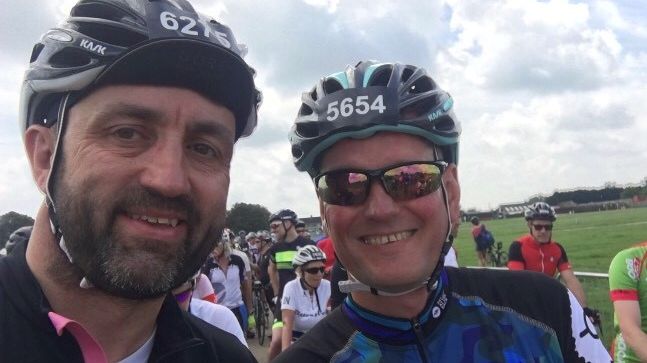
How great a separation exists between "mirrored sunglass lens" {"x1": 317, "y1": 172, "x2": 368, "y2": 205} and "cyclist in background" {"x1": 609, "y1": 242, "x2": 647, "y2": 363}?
2.96 m

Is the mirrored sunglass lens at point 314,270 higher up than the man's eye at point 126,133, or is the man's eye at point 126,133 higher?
the man's eye at point 126,133

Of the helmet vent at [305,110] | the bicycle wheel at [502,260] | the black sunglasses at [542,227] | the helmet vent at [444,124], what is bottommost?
the bicycle wheel at [502,260]

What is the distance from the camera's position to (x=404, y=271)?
6.87 feet

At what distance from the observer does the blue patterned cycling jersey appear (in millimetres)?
2043

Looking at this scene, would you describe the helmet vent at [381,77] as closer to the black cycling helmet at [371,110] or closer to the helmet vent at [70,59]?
the black cycling helmet at [371,110]

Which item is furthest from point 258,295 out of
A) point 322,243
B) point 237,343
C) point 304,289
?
point 237,343

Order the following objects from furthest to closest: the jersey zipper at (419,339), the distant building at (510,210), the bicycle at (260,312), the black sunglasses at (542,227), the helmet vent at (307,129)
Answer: the distant building at (510,210) < the bicycle at (260,312) < the black sunglasses at (542,227) < the helmet vent at (307,129) < the jersey zipper at (419,339)

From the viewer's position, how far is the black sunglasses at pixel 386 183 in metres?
2.15

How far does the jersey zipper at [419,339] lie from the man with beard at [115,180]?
87 centimetres

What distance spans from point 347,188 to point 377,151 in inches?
8.0

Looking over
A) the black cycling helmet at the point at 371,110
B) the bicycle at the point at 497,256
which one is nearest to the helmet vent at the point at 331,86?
the black cycling helmet at the point at 371,110

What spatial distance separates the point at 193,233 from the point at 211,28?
29.5 inches

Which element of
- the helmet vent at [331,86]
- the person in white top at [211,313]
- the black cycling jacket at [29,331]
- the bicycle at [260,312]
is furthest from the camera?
the bicycle at [260,312]

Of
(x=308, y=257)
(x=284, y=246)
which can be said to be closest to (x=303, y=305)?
(x=308, y=257)
